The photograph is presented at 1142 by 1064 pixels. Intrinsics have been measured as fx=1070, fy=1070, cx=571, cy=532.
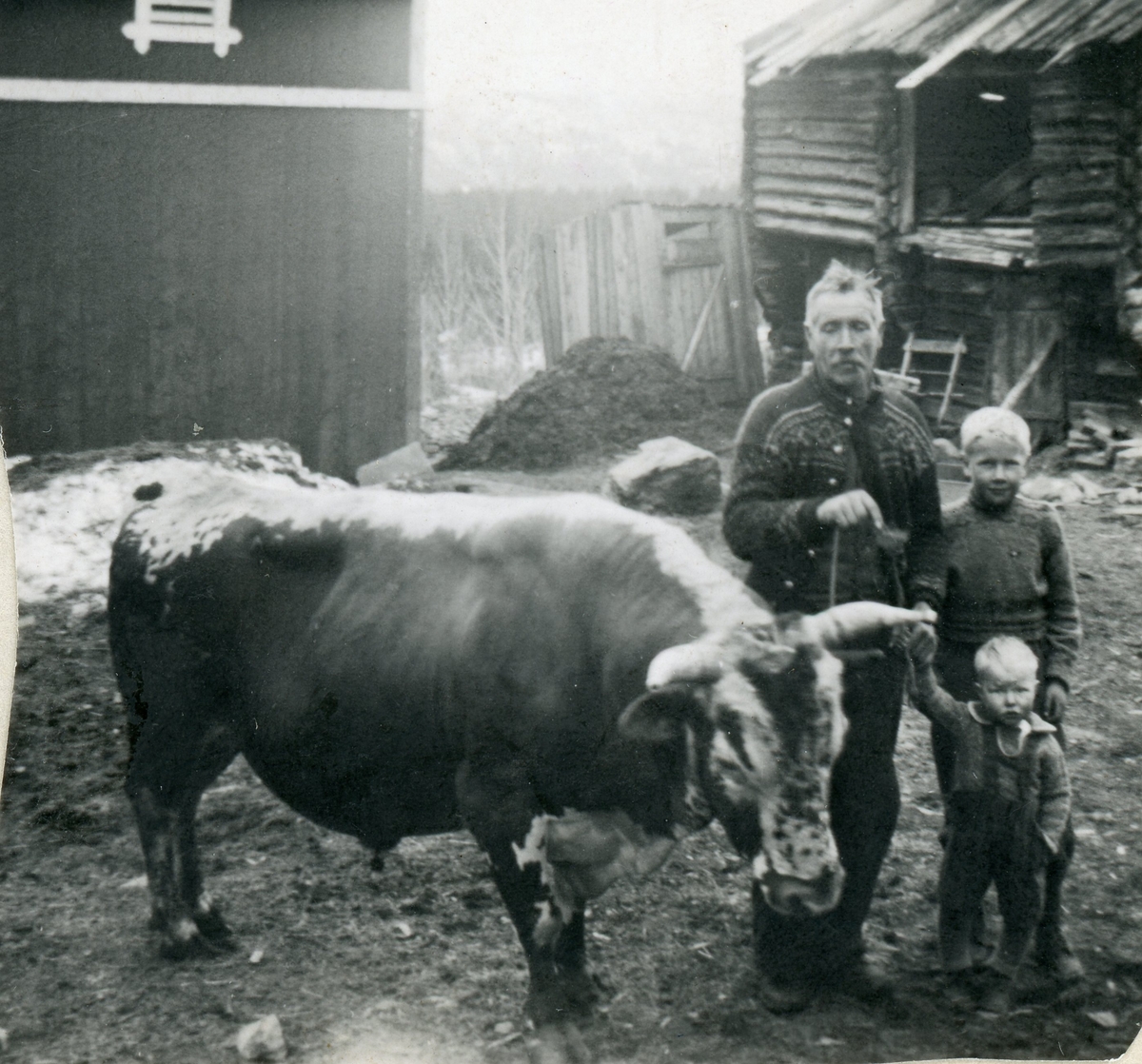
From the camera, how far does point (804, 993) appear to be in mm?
2402

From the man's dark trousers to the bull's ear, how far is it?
419 millimetres

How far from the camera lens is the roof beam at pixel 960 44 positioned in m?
2.66

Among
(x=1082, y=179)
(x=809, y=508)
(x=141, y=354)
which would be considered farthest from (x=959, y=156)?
(x=141, y=354)

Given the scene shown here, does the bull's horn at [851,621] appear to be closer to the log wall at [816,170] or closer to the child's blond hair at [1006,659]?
the child's blond hair at [1006,659]

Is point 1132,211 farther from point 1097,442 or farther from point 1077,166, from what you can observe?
point 1097,442

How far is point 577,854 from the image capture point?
2352mm

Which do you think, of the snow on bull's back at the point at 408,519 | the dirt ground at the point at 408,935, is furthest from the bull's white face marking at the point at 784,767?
the dirt ground at the point at 408,935

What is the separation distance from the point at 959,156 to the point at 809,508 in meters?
1.45

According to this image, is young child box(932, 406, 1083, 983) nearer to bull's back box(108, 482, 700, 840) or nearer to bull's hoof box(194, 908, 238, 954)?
bull's back box(108, 482, 700, 840)

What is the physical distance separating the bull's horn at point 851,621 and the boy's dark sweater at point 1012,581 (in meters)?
0.26

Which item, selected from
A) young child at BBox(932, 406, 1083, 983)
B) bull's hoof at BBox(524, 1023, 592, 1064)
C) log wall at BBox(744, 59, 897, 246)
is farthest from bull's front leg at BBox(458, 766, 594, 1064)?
log wall at BBox(744, 59, 897, 246)

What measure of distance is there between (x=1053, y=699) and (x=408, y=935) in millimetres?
1558

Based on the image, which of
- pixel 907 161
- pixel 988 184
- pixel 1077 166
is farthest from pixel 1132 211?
pixel 907 161

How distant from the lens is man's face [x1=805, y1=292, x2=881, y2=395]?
2.34 m
